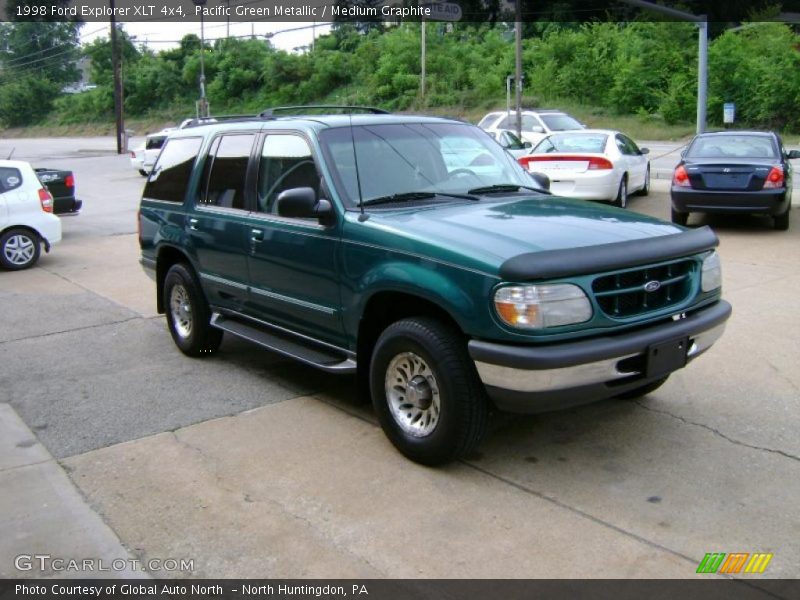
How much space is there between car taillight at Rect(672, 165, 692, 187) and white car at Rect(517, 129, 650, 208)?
133 cm

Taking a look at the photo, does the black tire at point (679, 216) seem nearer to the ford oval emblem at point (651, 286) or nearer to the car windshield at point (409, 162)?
the car windshield at point (409, 162)

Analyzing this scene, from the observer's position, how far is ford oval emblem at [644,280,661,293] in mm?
4332

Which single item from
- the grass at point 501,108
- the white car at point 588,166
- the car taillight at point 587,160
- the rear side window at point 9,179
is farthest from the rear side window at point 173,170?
the grass at point 501,108

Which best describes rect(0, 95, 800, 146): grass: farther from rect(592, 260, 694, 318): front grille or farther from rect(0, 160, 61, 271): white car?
rect(592, 260, 694, 318): front grille

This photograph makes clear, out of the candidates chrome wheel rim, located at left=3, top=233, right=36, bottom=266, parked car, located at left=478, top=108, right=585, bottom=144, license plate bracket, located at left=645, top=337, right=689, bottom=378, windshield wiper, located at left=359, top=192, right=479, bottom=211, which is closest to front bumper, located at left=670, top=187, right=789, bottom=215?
windshield wiper, located at left=359, top=192, right=479, bottom=211

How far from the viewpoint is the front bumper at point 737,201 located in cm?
1221

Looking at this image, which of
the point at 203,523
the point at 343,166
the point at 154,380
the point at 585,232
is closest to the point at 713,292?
the point at 585,232

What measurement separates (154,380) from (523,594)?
375 cm

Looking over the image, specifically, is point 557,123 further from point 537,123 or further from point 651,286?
point 651,286

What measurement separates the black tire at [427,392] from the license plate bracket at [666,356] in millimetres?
845

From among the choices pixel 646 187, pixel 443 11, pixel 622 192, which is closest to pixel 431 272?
pixel 622 192

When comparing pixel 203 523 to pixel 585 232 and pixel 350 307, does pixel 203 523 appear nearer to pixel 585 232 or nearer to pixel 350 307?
pixel 350 307

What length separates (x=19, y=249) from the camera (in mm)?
11461

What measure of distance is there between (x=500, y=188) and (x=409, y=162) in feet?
2.06
